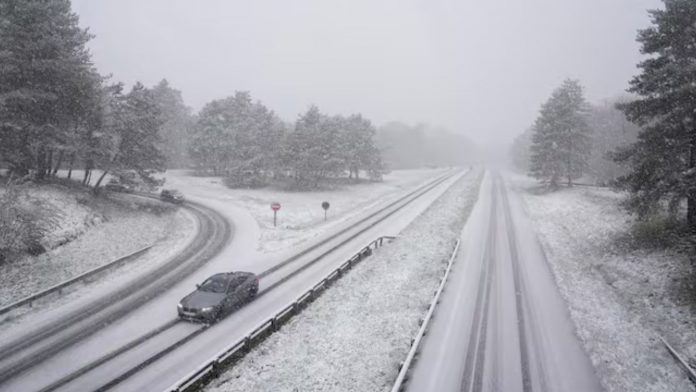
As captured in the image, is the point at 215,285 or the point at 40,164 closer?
the point at 215,285

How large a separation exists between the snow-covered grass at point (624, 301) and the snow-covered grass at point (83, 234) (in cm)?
2497

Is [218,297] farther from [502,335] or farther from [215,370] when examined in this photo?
[502,335]

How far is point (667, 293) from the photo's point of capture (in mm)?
16047

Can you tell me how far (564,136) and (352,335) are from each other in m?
45.7

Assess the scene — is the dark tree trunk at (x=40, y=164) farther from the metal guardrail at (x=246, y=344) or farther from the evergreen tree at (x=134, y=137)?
the metal guardrail at (x=246, y=344)

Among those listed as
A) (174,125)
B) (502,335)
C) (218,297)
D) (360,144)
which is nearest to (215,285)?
(218,297)

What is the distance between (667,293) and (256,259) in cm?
2183

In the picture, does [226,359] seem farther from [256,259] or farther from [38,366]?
[256,259]

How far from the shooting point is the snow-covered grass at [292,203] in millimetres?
29703

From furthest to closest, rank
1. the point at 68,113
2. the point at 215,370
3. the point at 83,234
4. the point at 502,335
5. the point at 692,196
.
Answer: the point at 68,113 < the point at 83,234 < the point at 692,196 < the point at 502,335 < the point at 215,370

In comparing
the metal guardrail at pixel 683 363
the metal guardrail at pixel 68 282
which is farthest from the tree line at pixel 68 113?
the metal guardrail at pixel 683 363

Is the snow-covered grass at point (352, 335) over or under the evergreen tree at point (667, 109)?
under

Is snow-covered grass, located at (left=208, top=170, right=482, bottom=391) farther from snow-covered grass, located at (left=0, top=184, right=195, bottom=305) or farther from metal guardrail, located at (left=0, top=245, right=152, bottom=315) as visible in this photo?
snow-covered grass, located at (left=0, top=184, right=195, bottom=305)

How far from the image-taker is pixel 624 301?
1669cm
